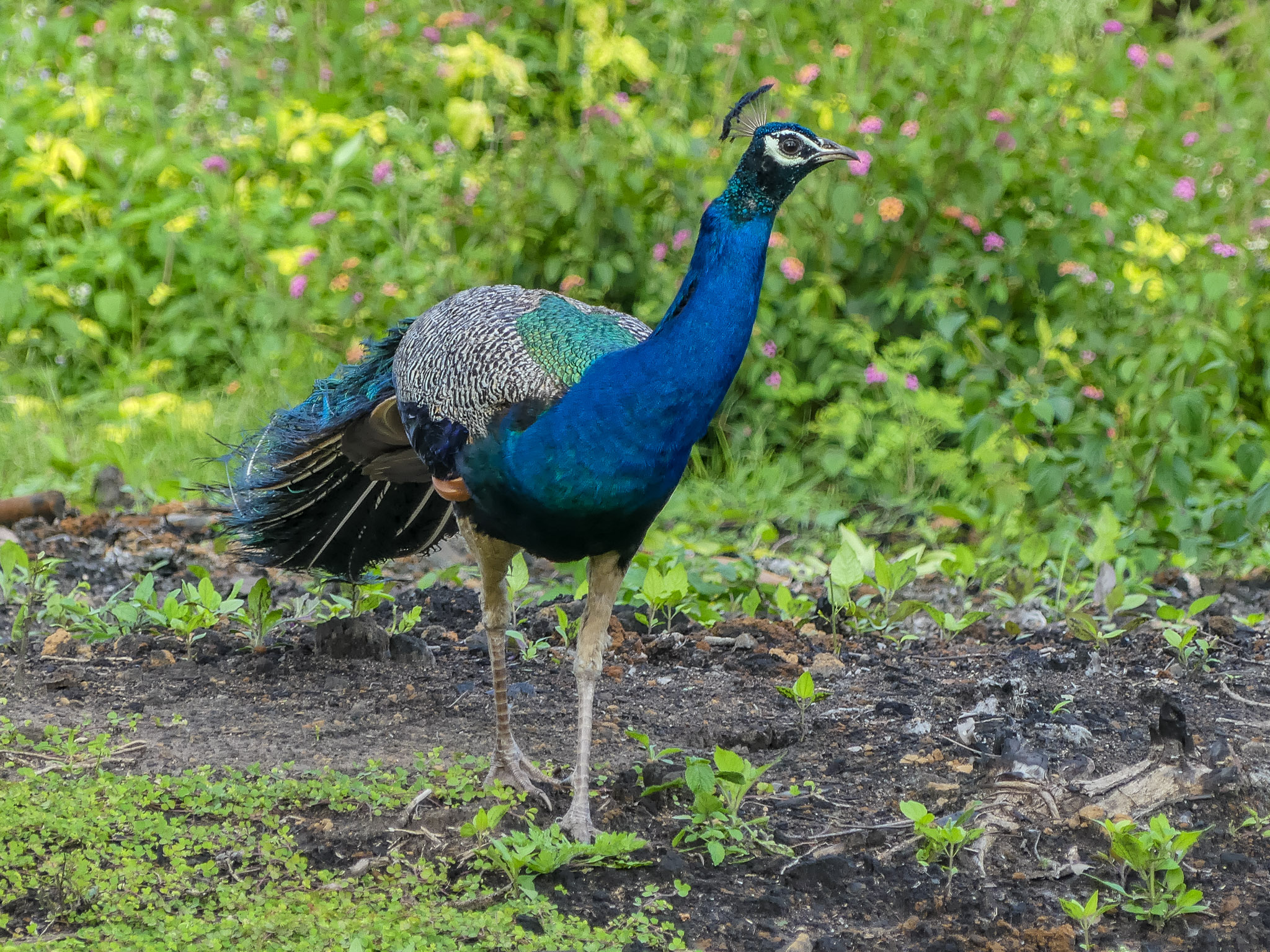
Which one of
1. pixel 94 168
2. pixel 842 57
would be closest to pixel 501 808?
pixel 842 57

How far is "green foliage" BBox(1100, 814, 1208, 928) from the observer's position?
98.6 inches

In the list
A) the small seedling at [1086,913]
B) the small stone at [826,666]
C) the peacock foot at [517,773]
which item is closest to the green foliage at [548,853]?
the peacock foot at [517,773]

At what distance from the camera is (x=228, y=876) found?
267 cm

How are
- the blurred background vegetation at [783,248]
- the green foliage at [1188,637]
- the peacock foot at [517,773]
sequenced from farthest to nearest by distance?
the blurred background vegetation at [783,248]
the green foliage at [1188,637]
the peacock foot at [517,773]

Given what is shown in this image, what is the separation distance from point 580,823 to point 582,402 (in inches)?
34.8

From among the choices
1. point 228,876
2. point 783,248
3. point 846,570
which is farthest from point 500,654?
point 783,248

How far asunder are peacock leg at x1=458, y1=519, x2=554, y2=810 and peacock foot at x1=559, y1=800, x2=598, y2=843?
0.56ft

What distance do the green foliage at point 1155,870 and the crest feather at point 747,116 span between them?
1611 millimetres

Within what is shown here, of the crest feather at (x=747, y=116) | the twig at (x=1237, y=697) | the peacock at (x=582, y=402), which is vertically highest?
the crest feather at (x=747, y=116)

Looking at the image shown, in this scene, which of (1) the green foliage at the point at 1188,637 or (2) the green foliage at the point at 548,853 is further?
(1) the green foliage at the point at 1188,637

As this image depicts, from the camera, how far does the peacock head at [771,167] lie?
285cm

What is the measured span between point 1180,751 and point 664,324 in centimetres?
148

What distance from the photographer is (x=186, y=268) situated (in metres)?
7.31

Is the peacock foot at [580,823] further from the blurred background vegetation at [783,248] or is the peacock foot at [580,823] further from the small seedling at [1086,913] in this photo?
the blurred background vegetation at [783,248]
